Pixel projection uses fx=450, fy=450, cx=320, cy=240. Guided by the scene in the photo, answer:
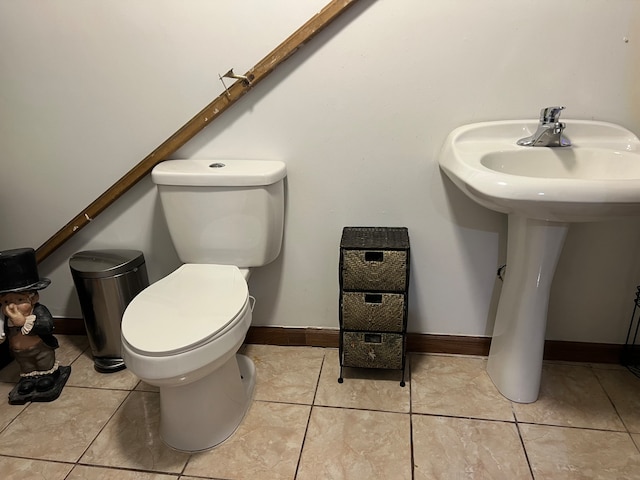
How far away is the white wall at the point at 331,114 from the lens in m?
1.32

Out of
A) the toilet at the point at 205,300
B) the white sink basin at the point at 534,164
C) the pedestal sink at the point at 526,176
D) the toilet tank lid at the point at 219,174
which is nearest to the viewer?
the white sink basin at the point at 534,164

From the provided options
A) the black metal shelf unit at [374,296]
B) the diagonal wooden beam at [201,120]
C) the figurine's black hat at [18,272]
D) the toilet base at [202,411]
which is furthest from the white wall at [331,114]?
the toilet base at [202,411]

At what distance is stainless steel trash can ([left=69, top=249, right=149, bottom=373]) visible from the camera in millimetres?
1580

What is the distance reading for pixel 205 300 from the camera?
1.30 meters

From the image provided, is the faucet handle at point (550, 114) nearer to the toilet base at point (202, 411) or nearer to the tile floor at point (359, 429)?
the tile floor at point (359, 429)

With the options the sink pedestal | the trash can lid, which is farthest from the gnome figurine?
the sink pedestal

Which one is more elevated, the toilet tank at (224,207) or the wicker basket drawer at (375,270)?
the toilet tank at (224,207)

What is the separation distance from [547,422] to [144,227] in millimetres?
1521

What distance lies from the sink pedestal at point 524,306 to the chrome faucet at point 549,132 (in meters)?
0.23

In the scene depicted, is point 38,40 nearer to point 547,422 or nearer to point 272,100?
point 272,100

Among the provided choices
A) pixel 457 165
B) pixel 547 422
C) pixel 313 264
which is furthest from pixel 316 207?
pixel 547 422

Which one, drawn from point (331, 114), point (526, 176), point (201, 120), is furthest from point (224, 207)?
point (526, 176)

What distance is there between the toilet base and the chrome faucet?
3.60ft

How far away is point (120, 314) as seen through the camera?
164 cm
